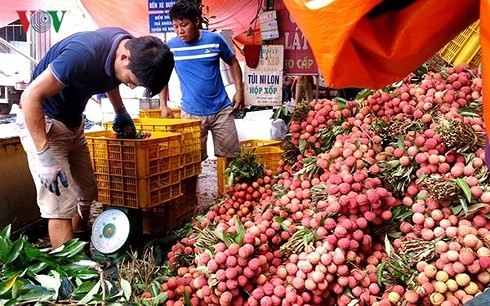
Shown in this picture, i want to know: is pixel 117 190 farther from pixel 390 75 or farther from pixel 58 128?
pixel 390 75

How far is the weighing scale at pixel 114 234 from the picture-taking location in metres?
3.07

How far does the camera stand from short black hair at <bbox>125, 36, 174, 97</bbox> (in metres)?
2.41

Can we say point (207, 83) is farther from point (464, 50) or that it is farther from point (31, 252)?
point (31, 252)

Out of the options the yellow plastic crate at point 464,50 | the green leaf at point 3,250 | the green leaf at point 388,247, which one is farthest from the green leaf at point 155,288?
the yellow plastic crate at point 464,50

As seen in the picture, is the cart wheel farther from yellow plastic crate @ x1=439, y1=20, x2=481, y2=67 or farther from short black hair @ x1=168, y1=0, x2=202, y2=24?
yellow plastic crate @ x1=439, y1=20, x2=481, y2=67

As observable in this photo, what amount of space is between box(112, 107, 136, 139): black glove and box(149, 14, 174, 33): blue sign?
2.82 meters

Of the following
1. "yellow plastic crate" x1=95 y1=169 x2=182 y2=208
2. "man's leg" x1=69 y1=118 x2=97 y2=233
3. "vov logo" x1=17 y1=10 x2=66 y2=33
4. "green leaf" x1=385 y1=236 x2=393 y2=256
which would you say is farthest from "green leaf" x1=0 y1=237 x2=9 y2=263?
"vov logo" x1=17 y1=10 x2=66 y2=33

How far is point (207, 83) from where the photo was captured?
165 inches

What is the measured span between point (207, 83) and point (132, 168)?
1.32 m

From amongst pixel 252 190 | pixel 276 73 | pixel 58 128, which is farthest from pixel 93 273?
pixel 276 73

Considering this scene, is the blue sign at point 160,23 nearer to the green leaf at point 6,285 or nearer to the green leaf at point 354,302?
the green leaf at point 6,285

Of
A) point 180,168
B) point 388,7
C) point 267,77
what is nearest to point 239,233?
point 388,7

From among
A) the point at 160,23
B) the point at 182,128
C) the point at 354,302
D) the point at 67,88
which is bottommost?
the point at 354,302

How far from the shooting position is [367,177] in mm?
1902
